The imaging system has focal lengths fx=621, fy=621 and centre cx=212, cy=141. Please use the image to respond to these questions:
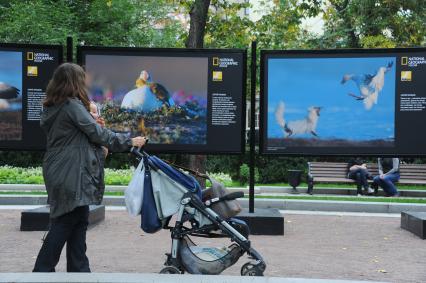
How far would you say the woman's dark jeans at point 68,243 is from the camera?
496 cm

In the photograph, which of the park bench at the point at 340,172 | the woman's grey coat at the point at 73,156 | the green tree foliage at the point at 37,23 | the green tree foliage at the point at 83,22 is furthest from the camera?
the green tree foliage at the point at 83,22

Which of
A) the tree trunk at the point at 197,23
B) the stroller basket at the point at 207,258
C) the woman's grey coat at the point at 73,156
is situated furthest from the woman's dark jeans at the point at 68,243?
the tree trunk at the point at 197,23

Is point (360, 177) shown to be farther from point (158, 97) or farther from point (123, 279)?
point (123, 279)

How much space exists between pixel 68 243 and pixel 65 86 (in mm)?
1309

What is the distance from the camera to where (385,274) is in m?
6.25

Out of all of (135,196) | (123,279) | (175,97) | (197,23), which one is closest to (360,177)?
(197,23)

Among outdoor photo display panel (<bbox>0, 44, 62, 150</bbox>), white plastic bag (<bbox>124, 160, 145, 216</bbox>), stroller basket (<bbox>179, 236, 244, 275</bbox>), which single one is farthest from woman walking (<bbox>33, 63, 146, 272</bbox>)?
outdoor photo display panel (<bbox>0, 44, 62, 150</bbox>)

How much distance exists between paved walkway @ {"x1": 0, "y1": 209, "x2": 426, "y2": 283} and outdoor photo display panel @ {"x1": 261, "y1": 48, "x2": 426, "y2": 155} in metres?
1.26

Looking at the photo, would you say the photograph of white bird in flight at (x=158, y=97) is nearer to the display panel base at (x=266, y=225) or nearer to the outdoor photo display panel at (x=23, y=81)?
the outdoor photo display panel at (x=23, y=81)

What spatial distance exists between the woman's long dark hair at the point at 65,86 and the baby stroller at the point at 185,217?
2.28 feet

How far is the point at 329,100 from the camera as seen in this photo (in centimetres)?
916

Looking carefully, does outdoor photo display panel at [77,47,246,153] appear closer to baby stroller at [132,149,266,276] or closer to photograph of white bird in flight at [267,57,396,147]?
photograph of white bird in flight at [267,57,396,147]

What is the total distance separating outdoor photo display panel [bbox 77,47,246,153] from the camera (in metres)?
8.97

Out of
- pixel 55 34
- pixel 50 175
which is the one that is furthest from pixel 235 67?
pixel 55 34
